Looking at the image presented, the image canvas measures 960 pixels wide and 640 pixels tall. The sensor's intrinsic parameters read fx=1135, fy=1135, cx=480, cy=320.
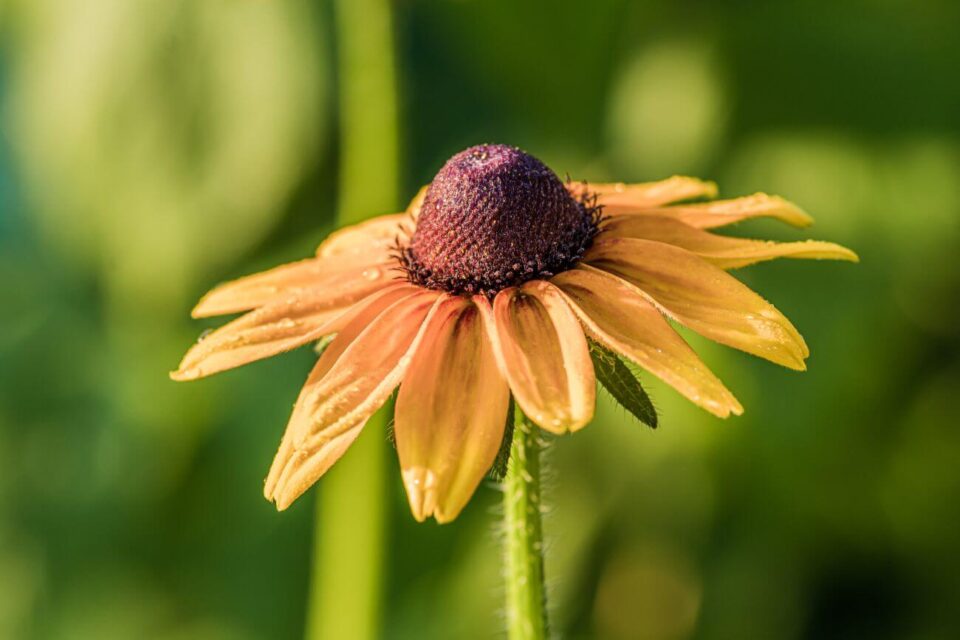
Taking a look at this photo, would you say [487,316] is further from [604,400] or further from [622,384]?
[604,400]

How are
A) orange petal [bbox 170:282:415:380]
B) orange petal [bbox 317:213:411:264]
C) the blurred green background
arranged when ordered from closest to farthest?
orange petal [bbox 170:282:415:380] < orange petal [bbox 317:213:411:264] < the blurred green background

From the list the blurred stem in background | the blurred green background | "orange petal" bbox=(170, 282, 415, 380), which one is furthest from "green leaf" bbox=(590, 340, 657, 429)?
the blurred stem in background

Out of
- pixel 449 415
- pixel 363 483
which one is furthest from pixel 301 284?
pixel 363 483

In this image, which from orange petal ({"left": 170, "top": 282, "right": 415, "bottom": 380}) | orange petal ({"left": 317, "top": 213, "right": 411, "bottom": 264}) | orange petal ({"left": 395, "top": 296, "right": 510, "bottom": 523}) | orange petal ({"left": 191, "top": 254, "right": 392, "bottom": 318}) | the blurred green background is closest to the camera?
orange petal ({"left": 395, "top": 296, "right": 510, "bottom": 523})

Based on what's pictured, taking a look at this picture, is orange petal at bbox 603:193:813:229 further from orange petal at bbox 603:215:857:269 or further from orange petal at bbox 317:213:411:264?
orange petal at bbox 317:213:411:264

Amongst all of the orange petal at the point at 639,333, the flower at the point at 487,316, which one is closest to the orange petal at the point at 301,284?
the flower at the point at 487,316

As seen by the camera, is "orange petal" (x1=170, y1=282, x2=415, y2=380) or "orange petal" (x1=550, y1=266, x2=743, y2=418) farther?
"orange petal" (x1=170, y1=282, x2=415, y2=380)
